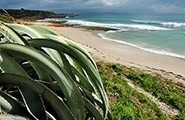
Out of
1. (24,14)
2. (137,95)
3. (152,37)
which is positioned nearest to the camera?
(137,95)

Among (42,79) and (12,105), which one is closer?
(12,105)

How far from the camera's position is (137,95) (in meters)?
7.02

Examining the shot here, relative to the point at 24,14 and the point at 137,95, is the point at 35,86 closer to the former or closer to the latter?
the point at 137,95

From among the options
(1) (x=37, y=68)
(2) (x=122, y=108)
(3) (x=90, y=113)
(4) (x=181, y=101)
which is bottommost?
(4) (x=181, y=101)

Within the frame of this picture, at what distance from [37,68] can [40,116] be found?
31 cm

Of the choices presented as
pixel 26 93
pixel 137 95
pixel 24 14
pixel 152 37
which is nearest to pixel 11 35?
pixel 26 93

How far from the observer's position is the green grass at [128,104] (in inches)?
224

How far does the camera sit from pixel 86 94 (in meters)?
2.65

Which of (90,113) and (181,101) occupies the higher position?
(90,113)

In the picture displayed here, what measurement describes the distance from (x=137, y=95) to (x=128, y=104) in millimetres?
839

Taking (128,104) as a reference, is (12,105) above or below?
above

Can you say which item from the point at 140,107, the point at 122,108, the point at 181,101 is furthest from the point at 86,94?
the point at 181,101

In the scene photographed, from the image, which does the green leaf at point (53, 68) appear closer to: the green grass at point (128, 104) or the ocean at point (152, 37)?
the green grass at point (128, 104)

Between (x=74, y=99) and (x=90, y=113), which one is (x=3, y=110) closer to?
(x=74, y=99)
